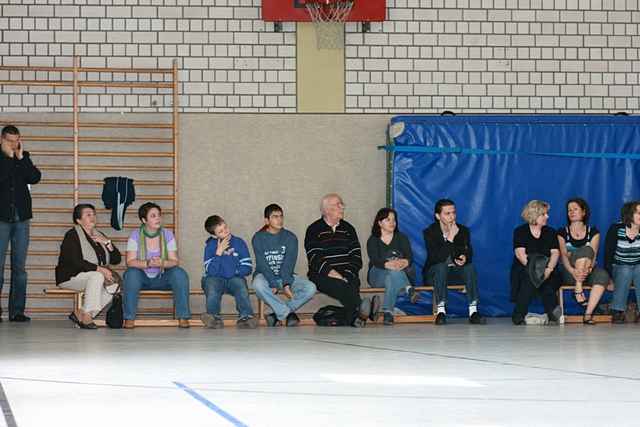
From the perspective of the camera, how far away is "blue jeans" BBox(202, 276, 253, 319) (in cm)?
1085

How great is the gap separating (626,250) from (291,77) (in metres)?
3.73

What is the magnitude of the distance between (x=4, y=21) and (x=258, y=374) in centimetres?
715

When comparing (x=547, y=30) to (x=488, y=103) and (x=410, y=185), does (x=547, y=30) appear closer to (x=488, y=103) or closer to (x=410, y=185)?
(x=488, y=103)

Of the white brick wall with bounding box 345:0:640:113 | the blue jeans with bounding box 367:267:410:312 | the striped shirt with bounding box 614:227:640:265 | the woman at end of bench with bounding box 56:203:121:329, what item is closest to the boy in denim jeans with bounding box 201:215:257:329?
the woman at end of bench with bounding box 56:203:121:329

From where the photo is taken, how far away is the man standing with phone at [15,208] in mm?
11242

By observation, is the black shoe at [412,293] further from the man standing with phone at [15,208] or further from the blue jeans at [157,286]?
the man standing with phone at [15,208]

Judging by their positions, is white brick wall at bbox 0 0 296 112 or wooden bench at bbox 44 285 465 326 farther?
white brick wall at bbox 0 0 296 112

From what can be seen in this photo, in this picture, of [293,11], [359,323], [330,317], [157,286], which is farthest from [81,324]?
[293,11]

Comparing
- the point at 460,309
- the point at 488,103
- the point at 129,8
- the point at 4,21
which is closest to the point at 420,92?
the point at 488,103

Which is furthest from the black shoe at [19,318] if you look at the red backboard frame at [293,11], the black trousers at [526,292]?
the black trousers at [526,292]

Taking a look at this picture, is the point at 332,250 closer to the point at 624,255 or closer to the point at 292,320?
the point at 292,320

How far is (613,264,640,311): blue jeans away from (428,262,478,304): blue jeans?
1.32m

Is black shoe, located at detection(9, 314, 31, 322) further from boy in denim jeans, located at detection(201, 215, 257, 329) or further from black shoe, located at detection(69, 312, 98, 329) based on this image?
boy in denim jeans, located at detection(201, 215, 257, 329)

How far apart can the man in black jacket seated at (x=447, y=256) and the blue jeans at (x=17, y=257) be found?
382cm
